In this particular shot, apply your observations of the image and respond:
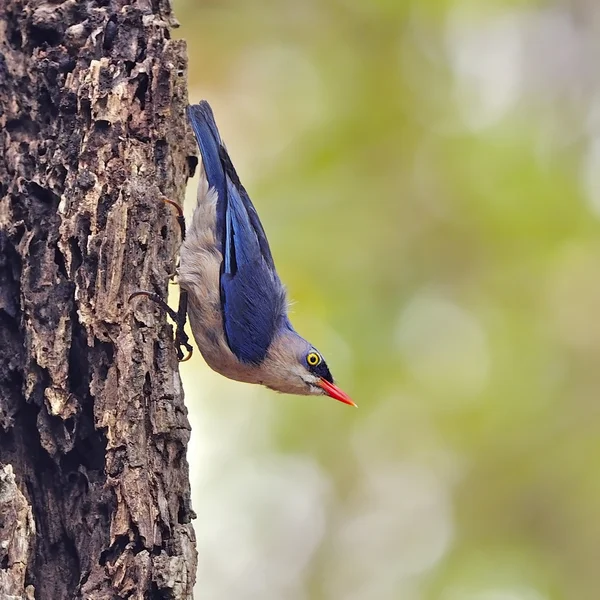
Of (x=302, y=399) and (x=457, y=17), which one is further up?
(x=457, y=17)

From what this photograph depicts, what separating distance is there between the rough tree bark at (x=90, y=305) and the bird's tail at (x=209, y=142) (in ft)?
0.52

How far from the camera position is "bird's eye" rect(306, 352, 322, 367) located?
5551 mm

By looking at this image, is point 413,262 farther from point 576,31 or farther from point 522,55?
point 576,31


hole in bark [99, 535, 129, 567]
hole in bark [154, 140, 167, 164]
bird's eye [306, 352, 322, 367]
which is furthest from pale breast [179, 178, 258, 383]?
hole in bark [99, 535, 129, 567]

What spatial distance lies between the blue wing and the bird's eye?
300mm

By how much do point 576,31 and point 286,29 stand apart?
2814 mm

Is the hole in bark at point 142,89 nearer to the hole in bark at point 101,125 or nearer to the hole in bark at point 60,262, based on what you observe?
the hole in bark at point 101,125

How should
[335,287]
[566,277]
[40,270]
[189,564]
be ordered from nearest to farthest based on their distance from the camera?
[189,564] < [40,270] < [335,287] < [566,277]

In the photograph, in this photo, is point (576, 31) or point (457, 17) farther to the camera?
point (576, 31)

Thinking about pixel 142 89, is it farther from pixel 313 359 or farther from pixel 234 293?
pixel 313 359

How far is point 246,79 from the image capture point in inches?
289

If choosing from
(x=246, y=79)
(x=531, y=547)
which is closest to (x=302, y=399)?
(x=531, y=547)

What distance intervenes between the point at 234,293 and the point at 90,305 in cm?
160

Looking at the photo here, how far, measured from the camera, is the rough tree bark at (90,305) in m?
3.46
